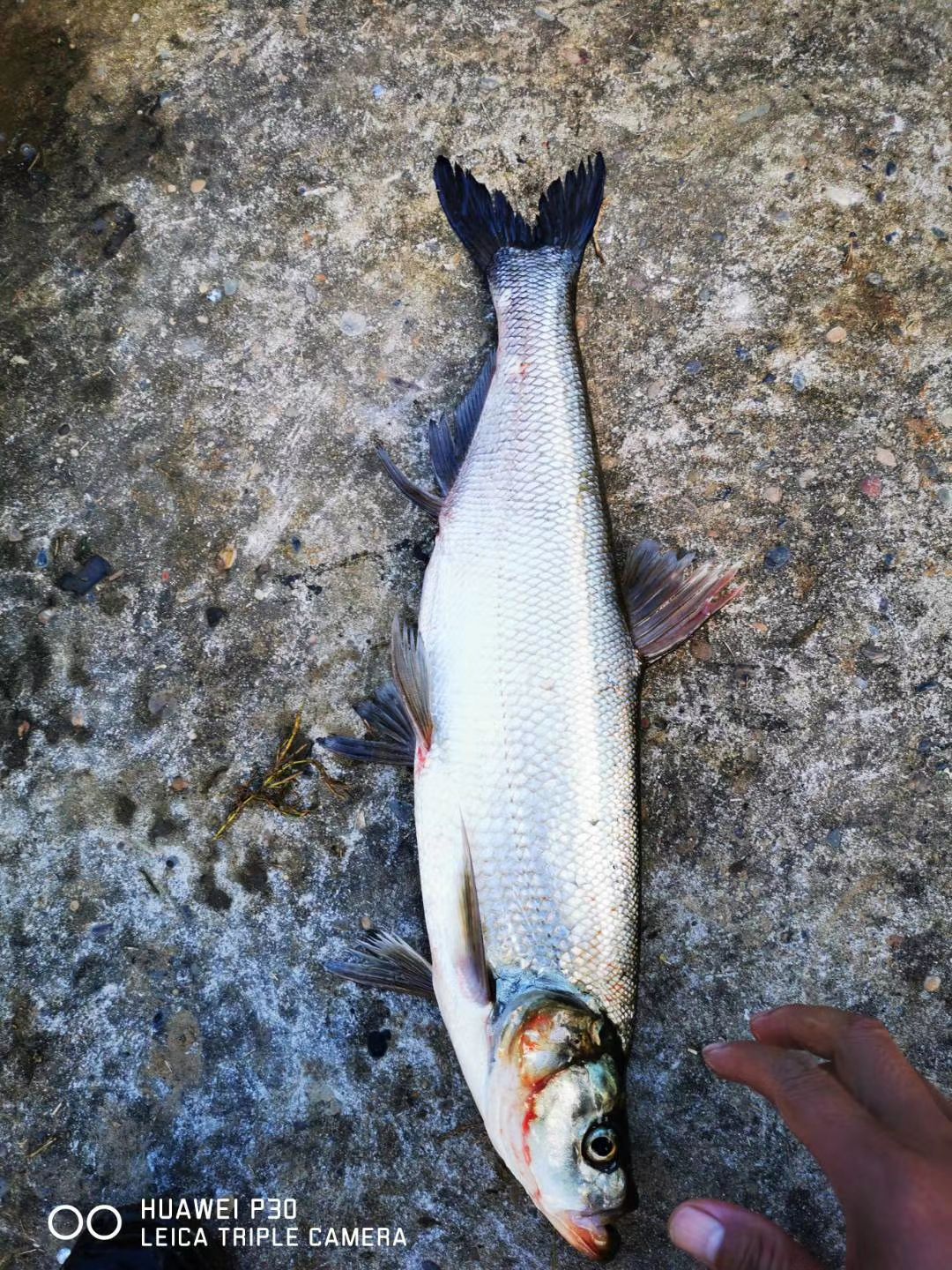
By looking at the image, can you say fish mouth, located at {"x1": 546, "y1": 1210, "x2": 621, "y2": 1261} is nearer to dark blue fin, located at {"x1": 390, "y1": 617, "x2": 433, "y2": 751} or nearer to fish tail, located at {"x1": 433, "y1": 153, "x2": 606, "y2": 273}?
dark blue fin, located at {"x1": 390, "y1": 617, "x2": 433, "y2": 751}

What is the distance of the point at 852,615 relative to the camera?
3.02 m

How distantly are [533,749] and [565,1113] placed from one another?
99 cm

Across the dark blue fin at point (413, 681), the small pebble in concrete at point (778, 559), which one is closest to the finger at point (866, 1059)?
the dark blue fin at point (413, 681)

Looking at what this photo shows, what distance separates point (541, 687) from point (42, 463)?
2115 millimetres

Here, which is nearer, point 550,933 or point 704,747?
point 550,933

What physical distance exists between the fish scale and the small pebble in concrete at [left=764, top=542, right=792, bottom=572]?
720 mm

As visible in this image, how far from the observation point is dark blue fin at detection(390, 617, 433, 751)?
2689 mm

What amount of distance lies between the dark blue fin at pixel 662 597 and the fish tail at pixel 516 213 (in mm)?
1224

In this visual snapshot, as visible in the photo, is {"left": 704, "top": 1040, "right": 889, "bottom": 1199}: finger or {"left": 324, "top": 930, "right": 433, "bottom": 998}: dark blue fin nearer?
{"left": 704, "top": 1040, "right": 889, "bottom": 1199}: finger

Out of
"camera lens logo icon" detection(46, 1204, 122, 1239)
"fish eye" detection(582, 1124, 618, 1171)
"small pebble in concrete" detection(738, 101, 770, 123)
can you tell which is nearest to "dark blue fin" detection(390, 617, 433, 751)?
"fish eye" detection(582, 1124, 618, 1171)

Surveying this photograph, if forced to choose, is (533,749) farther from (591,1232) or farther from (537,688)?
(591,1232)

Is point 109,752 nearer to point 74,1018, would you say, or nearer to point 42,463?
point 74,1018

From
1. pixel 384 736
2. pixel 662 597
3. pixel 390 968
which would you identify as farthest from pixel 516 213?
pixel 390 968

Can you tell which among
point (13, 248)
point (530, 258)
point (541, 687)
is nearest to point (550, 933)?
point (541, 687)
